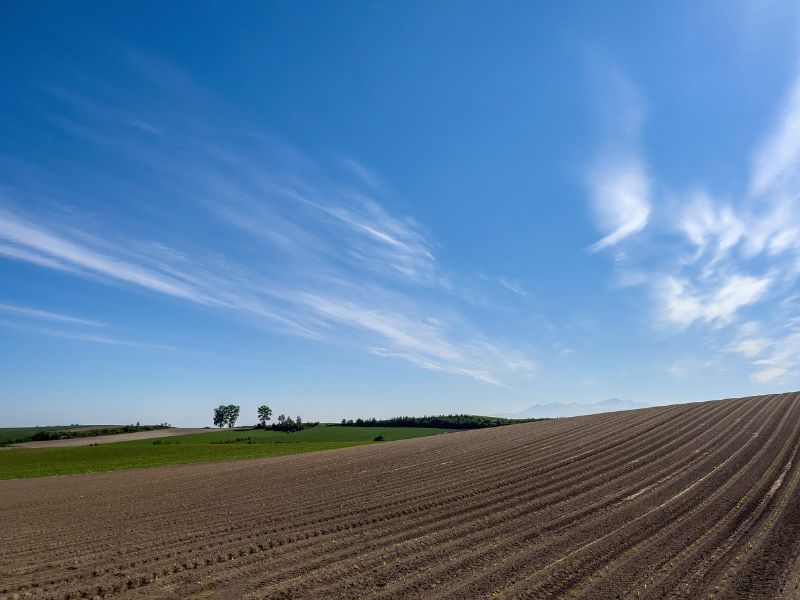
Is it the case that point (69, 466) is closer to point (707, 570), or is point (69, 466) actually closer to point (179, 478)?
point (179, 478)

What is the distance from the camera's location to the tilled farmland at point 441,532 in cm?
995

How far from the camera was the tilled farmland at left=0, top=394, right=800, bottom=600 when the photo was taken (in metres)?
9.95

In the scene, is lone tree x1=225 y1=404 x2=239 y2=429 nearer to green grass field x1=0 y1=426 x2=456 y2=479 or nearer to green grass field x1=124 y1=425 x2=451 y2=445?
green grass field x1=124 y1=425 x2=451 y2=445

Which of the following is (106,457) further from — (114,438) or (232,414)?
(232,414)

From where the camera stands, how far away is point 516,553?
11625 millimetres

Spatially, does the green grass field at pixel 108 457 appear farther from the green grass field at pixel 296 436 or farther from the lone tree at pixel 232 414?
the lone tree at pixel 232 414

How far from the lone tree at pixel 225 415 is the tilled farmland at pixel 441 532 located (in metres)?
115

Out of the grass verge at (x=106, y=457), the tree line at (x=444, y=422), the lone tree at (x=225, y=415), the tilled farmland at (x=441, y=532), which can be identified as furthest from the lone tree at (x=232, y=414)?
the tilled farmland at (x=441, y=532)

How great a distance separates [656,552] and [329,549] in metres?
7.90

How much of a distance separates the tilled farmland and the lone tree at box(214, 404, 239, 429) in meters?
115

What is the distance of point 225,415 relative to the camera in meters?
137

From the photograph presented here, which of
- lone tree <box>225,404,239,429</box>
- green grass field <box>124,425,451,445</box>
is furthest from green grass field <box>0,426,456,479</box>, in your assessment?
lone tree <box>225,404,239,429</box>

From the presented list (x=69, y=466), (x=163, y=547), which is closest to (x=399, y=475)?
(x=163, y=547)

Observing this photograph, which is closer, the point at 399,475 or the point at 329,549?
the point at 329,549
